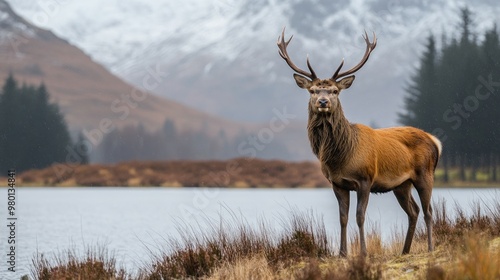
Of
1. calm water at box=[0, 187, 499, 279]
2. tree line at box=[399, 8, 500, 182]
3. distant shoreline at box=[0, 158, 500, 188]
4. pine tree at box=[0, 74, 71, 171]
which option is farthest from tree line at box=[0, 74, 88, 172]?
calm water at box=[0, 187, 499, 279]

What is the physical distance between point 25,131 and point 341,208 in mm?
60668

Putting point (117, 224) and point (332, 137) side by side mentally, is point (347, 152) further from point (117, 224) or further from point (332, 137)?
point (117, 224)

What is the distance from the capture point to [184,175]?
62344 millimetres

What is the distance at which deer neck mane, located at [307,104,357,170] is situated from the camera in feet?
31.2

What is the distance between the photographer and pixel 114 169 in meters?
64.8

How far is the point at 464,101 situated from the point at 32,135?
34905mm

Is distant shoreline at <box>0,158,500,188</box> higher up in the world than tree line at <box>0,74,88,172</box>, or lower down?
lower down

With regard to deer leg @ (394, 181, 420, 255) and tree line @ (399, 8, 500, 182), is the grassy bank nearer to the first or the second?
deer leg @ (394, 181, 420, 255)

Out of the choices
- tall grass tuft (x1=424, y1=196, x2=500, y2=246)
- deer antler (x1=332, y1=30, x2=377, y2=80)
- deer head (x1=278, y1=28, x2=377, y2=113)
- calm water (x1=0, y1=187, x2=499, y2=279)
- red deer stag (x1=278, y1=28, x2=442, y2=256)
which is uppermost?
deer antler (x1=332, y1=30, x2=377, y2=80)

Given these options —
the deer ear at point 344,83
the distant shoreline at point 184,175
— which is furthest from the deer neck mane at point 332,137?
the distant shoreline at point 184,175

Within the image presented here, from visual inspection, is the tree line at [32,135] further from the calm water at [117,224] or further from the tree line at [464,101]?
the calm water at [117,224]

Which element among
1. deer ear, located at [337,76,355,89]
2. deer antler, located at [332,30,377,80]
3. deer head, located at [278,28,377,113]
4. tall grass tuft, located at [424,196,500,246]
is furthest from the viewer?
tall grass tuft, located at [424,196,500,246]

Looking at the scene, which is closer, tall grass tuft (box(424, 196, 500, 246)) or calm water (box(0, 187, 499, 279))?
tall grass tuft (box(424, 196, 500, 246))

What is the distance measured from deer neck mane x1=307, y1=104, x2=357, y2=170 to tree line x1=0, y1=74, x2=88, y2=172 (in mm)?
58913
